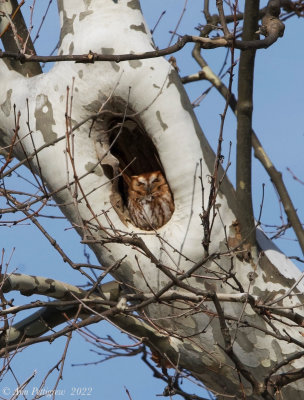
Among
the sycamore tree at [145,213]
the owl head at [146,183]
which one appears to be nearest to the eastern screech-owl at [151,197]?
the owl head at [146,183]

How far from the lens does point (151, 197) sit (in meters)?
4.67

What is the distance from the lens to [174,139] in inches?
146

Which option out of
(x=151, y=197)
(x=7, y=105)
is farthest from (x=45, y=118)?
(x=151, y=197)

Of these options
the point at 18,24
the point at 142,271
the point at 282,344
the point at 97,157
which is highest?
the point at 18,24

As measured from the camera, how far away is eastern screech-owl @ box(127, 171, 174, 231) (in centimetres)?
451

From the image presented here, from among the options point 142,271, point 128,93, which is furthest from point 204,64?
point 142,271

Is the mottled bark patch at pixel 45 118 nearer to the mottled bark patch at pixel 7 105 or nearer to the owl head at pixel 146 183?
the mottled bark patch at pixel 7 105

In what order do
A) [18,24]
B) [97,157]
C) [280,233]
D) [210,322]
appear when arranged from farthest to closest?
[280,233]
[18,24]
[97,157]
[210,322]

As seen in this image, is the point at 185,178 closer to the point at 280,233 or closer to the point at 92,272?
the point at 92,272

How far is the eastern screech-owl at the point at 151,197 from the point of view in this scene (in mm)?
4508

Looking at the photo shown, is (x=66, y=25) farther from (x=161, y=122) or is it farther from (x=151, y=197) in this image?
(x=151, y=197)


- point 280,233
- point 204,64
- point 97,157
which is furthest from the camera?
point 204,64

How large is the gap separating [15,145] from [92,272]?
835mm

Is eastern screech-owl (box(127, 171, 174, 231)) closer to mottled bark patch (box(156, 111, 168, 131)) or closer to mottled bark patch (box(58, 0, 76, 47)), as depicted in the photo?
mottled bark patch (box(156, 111, 168, 131))
